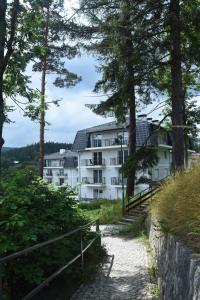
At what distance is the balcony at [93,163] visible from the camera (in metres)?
61.3

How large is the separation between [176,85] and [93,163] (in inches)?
1772

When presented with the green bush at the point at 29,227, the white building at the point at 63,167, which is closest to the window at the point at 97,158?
the white building at the point at 63,167

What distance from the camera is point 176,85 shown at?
17.8 metres

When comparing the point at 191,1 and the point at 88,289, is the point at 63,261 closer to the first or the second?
the point at 88,289

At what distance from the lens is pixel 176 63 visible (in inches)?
691

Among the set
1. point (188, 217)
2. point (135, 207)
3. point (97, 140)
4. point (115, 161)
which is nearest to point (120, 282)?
point (188, 217)

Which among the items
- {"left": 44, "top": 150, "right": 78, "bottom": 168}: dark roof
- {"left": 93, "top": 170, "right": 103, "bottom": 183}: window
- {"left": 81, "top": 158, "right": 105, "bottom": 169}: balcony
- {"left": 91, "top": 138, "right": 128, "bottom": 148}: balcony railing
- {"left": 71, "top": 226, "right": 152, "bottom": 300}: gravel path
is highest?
{"left": 91, "top": 138, "right": 128, "bottom": 148}: balcony railing

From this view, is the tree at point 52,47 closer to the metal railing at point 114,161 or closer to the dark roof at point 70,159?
the metal railing at point 114,161

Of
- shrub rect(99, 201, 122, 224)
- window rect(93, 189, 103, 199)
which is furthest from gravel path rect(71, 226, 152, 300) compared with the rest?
window rect(93, 189, 103, 199)

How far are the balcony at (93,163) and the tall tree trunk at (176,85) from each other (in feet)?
142

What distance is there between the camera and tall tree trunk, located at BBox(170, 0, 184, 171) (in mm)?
17031

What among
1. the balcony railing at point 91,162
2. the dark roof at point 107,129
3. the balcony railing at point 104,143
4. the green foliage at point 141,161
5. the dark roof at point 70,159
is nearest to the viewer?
the green foliage at point 141,161

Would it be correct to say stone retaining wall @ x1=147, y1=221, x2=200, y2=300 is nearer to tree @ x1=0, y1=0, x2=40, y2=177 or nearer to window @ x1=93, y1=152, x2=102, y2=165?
tree @ x1=0, y1=0, x2=40, y2=177

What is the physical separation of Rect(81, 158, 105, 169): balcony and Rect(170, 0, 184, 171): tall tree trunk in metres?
43.3
